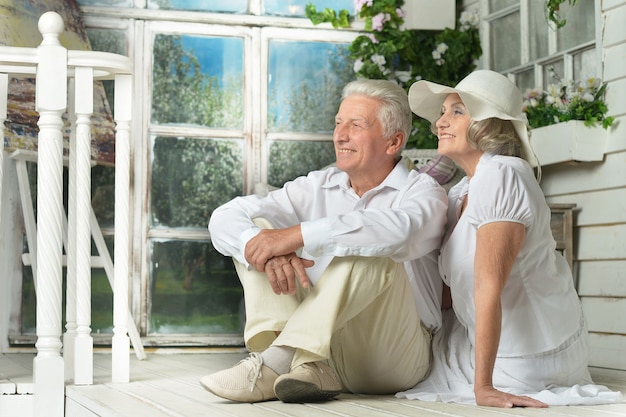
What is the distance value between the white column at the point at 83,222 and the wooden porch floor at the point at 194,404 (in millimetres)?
85

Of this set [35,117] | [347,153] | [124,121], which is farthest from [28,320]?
[347,153]

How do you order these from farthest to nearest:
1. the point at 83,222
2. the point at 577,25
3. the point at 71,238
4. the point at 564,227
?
1. the point at 577,25
2. the point at 564,227
3. the point at 71,238
4. the point at 83,222

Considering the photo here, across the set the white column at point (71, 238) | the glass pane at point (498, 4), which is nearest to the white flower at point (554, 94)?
the glass pane at point (498, 4)

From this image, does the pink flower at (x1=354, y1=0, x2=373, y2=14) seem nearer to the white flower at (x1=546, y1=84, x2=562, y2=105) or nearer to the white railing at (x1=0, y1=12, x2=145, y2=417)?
the white flower at (x1=546, y1=84, x2=562, y2=105)

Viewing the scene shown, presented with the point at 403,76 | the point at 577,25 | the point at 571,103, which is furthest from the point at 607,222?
the point at 403,76

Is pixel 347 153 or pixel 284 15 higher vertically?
pixel 284 15

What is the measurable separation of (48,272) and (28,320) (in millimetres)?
2032

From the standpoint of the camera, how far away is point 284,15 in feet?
16.1

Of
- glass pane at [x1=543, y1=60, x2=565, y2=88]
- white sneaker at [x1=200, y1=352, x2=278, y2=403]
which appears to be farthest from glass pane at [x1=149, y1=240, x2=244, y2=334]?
white sneaker at [x1=200, y1=352, x2=278, y2=403]

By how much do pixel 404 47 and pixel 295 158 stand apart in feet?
2.69

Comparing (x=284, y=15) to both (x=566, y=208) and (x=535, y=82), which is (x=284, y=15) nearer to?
(x=535, y=82)

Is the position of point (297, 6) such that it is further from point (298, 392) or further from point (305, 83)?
point (298, 392)

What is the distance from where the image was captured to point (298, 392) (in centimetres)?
226

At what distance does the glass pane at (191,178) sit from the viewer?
4.73 m
